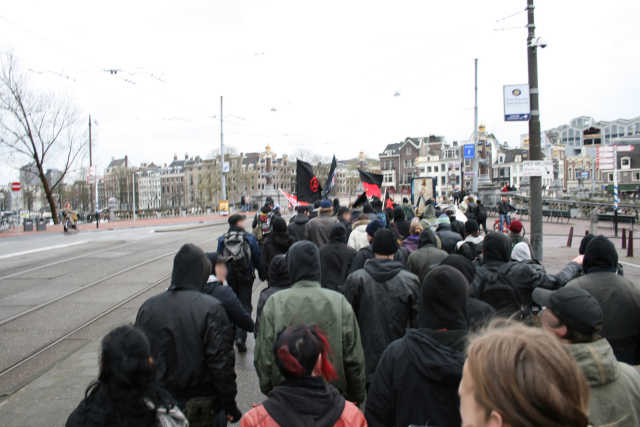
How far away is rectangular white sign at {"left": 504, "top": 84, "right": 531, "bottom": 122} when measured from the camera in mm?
10320

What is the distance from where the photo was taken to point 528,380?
107 centimetres

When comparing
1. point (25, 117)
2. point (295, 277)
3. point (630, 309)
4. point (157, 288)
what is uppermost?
point (25, 117)

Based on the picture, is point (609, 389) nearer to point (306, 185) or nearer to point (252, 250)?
point (252, 250)

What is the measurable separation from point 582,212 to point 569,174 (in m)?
80.9

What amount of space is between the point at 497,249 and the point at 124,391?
151 inches

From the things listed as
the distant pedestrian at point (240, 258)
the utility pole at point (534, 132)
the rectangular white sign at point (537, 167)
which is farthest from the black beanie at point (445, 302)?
the utility pole at point (534, 132)

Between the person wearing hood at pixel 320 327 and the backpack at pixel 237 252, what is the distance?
276 cm

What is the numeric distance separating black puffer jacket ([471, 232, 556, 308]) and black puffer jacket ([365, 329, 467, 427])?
2280 millimetres

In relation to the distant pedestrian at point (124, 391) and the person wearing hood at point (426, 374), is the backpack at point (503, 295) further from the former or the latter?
the distant pedestrian at point (124, 391)

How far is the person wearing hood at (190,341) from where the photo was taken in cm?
293

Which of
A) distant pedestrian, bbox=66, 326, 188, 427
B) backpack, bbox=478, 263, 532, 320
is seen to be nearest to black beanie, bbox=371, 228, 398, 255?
backpack, bbox=478, 263, 532, 320

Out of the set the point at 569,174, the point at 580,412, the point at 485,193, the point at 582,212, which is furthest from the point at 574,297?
the point at 569,174

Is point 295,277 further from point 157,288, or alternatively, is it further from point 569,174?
point 569,174

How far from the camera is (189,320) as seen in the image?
116 inches
